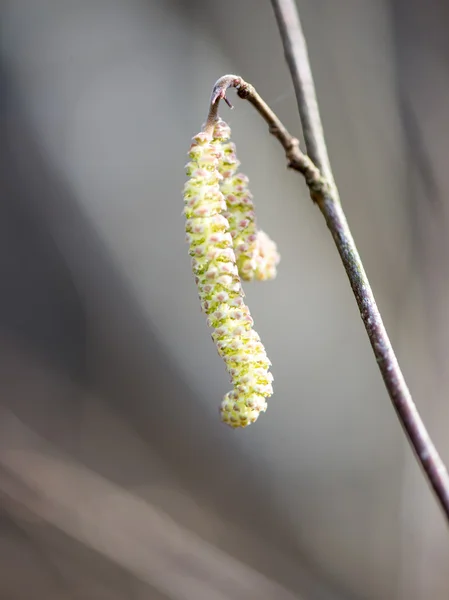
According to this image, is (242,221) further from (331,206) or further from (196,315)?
(196,315)

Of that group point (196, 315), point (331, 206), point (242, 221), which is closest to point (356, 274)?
point (331, 206)

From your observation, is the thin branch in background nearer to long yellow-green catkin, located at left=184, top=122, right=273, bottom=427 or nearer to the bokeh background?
long yellow-green catkin, located at left=184, top=122, right=273, bottom=427

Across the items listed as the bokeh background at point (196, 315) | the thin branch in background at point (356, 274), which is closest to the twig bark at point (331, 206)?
the thin branch in background at point (356, 274)

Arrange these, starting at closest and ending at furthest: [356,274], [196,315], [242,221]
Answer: [356,274], [242,221], [196,315]

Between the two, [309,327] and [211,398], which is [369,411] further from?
[211,398]

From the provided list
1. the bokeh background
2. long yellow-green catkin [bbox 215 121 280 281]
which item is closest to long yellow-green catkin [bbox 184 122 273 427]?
long yellow-green catkin [bbox 215 121 280 281]
